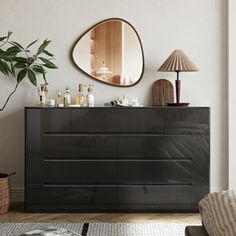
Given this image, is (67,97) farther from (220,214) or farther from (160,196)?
(220,214)

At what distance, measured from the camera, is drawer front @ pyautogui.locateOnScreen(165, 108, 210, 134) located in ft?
14.9

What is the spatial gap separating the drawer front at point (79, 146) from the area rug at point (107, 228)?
66 cm

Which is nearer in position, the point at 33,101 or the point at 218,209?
the point at 218,209

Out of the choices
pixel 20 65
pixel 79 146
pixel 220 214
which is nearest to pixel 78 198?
pixel 79 146

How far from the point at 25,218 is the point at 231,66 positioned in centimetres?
234

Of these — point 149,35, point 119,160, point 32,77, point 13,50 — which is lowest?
point 119,160

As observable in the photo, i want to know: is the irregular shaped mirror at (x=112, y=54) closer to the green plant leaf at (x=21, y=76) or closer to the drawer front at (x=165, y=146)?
the green plant leaf at (x=21, y=76)

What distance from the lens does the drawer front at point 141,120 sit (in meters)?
4.54

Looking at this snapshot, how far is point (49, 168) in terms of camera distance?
454 cm

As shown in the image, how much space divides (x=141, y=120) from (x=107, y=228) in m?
1.02

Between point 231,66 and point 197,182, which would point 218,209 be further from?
point 231,66

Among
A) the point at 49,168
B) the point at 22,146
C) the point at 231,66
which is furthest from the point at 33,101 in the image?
the point at 231,66

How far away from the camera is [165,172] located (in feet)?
15.0

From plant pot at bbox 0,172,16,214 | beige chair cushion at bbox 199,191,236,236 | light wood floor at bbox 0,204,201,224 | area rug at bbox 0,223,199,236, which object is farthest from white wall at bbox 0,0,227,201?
beige chair cushion at bbox 199,191,236,236
